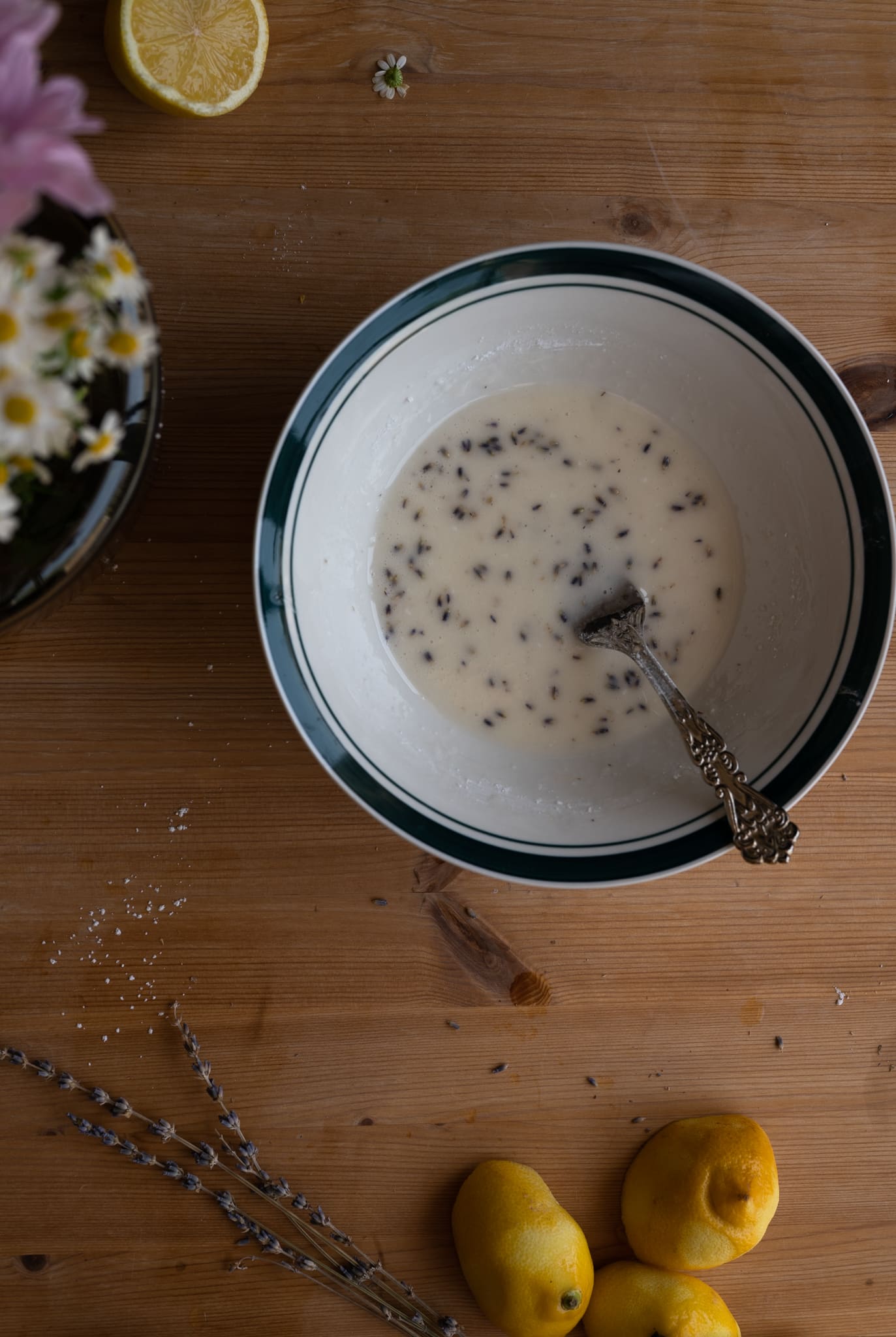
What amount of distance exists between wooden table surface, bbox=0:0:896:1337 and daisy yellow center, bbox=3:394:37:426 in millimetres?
574

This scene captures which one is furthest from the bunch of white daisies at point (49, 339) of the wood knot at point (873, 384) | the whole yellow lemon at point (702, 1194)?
the whole yellow lemon at point (702, 1194)

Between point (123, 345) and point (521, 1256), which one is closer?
point (123, 345)

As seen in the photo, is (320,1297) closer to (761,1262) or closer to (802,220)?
(761,1262)

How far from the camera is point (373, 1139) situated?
4.11 ft

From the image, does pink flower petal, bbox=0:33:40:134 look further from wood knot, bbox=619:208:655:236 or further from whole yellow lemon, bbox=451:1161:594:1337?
whole yellow lemon, bbox=451:1161:594:1337

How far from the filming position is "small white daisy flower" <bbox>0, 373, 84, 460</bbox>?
0.62 m

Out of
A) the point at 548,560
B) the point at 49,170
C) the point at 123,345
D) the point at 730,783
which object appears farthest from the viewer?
the point at 548,560

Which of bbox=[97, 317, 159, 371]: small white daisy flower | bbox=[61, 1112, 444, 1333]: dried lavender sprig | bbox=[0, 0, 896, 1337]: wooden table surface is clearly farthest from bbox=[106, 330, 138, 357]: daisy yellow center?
bbox=[61, 1112, 444, 1333]: dried lavender sprig

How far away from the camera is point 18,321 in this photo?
61 centimetres

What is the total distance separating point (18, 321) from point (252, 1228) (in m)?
1.07

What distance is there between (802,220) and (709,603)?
0.48 metres

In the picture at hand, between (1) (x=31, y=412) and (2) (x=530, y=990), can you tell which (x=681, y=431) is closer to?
(2) (x=530, y=990)

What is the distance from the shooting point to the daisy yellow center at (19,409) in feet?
2.02

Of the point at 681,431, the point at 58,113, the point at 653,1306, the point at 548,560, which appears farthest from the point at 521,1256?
the point at 58,113
